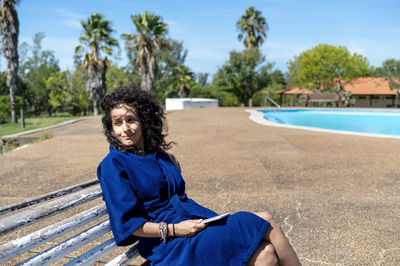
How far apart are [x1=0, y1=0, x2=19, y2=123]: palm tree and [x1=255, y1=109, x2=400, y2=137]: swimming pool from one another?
15817mm

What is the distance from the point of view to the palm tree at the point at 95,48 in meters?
26.7

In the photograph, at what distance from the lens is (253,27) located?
39.6m

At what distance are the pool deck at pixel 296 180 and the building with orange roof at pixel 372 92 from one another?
29.3m

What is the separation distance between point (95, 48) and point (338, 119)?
20127mm

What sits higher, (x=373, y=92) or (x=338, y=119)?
(x=373, y=92)

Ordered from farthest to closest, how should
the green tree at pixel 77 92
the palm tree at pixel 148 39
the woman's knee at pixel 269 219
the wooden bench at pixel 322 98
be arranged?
the green tree at pixel 77 92 < the wooden bench at pixel 322 98 < the palm tree at pixel 148 39 < the woman's knee at pixel 269 219

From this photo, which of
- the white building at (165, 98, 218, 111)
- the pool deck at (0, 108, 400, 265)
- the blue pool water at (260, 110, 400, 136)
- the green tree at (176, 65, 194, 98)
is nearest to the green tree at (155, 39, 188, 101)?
the green tree at (176, 65, 194, 98)

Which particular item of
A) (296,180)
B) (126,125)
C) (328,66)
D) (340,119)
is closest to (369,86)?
(328,66)

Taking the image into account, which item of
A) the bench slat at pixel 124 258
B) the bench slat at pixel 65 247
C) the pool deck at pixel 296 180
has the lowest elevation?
the pool deck at pixel 296 180

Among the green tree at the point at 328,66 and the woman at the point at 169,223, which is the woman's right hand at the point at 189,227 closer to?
the woman at the point at 169,223

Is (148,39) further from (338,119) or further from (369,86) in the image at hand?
(369,86)

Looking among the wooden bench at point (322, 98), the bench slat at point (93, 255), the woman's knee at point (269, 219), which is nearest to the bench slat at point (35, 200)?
the bench slat at point (93, 255)

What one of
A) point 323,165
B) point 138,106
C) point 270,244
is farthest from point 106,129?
point 323,165

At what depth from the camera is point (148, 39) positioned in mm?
26922
